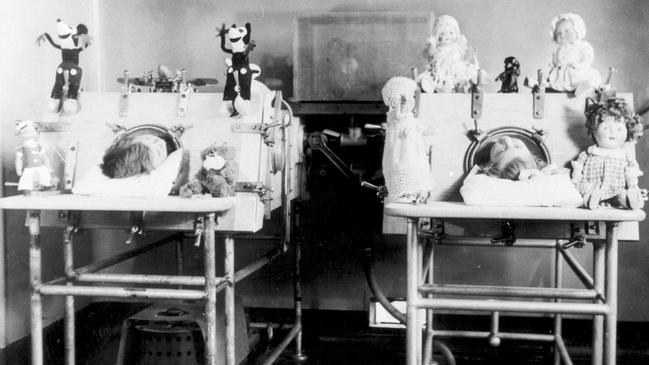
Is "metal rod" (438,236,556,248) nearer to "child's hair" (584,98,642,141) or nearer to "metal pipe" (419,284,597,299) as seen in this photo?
"metal pipe" (419,284,597,299)

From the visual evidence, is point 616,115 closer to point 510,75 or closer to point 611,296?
point 510,75

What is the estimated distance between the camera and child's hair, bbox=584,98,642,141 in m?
2.44

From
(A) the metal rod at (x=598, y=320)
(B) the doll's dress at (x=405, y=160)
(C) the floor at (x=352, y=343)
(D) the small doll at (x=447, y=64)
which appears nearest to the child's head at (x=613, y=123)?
(A) the metal rod at (x=598, y=320)

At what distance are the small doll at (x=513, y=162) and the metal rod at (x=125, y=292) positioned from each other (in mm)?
1205

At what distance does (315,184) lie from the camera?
3.65 metres

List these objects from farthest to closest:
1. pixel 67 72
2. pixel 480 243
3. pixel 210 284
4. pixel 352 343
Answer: pixel 352 343, pixel 480 243, pixel 67 72, pixel 210 284

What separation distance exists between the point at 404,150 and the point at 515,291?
2.23 ft

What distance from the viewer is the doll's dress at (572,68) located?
269 centimetres

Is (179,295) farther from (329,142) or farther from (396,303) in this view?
(396,303)

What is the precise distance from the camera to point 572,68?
8.93 ft

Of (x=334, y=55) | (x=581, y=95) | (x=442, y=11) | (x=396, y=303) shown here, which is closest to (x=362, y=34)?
(x=334, y=55)

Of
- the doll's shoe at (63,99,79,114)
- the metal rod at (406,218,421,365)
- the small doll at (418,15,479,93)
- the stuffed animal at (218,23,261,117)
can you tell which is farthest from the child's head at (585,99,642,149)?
the doll's shoe at (63,99,79,114)

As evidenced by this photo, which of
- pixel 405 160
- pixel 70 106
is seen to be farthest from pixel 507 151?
pixel 70 106

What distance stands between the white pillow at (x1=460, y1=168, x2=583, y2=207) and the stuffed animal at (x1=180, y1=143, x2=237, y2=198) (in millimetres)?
896
